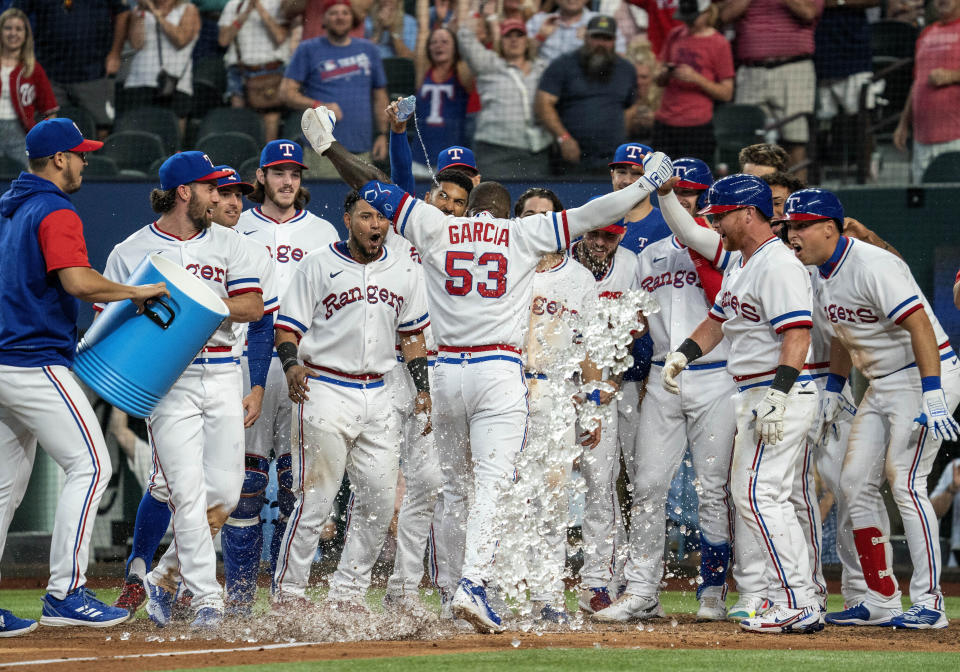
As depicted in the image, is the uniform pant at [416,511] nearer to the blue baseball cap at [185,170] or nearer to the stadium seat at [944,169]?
the blue baseball cap at [185,170]

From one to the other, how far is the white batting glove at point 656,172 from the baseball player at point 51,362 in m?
2.27

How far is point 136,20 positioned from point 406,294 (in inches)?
239

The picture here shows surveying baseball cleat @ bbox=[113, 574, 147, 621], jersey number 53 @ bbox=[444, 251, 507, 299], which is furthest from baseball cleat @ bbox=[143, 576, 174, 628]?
jersey number 53 @ bbox=[444, 251, 507, 299]

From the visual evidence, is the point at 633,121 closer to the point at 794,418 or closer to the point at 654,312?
the point at 654,312

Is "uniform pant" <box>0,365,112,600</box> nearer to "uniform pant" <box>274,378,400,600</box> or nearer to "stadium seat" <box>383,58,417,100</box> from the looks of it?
"uniform pant" <box>274,378,400,600</box>

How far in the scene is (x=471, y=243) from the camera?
5684mm

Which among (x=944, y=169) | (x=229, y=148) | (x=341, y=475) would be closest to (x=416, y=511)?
(x=341, y=475)

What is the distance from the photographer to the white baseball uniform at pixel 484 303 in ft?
18.5

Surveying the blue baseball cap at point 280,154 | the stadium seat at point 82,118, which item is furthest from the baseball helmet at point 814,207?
the stadium seat at point 82,118

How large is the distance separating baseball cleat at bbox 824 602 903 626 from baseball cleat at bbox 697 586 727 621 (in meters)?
0.55

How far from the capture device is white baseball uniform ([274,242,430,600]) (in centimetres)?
605

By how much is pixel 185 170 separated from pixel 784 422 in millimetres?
3109

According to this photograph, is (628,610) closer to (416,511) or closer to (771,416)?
(416,511)

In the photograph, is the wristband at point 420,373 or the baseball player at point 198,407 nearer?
the baseball player at point 198,407
